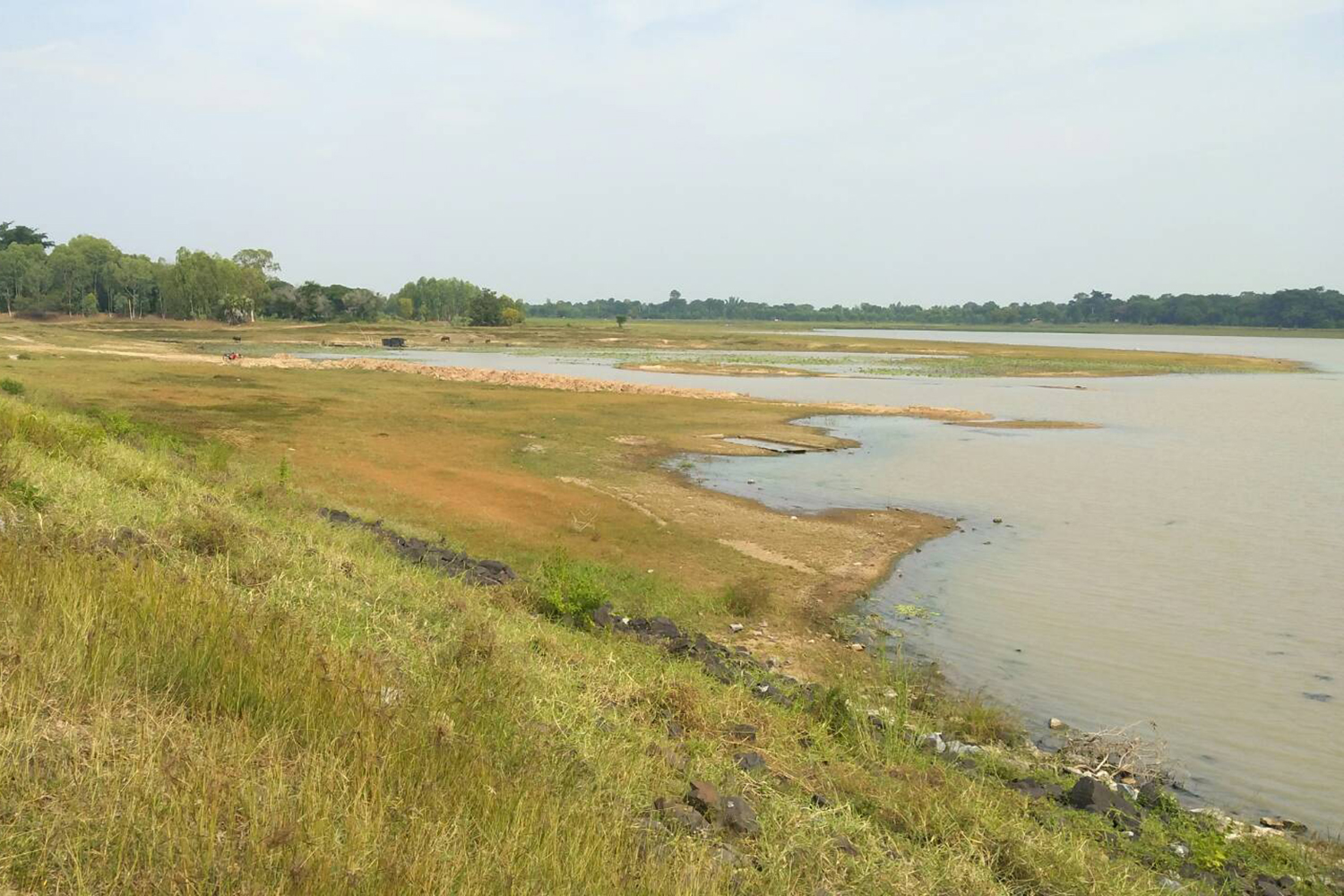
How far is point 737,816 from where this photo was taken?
5555 millimetres

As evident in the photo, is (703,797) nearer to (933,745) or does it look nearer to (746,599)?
(933,745)

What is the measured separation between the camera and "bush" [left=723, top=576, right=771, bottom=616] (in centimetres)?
1355

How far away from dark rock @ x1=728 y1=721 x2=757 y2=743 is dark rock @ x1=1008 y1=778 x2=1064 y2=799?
2.45 metres

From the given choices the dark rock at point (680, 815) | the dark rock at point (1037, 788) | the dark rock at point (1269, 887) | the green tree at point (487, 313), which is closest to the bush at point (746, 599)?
the dark rock at point (1037, 788)

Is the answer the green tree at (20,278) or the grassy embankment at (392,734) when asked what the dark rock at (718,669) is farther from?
the green tree at (20,278)

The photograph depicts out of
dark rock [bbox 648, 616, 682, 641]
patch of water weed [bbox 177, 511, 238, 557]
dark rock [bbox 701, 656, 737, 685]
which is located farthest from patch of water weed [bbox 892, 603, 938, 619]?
patch of water weed [bbox 177, 511, 238, 557]

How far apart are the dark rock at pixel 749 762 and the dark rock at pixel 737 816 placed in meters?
0.98

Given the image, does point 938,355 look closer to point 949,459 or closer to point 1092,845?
point 949,459

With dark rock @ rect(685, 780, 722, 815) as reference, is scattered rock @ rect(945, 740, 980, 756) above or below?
below

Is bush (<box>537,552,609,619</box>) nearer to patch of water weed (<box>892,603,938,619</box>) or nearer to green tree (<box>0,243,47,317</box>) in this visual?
patch of water weed (<box>892,603,938,619</box>)

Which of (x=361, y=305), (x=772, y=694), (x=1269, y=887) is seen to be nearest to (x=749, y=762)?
(x=772, y=694)

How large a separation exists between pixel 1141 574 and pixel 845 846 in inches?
524

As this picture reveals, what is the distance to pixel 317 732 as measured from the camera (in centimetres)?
459

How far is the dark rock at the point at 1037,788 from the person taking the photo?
7.88 metres
